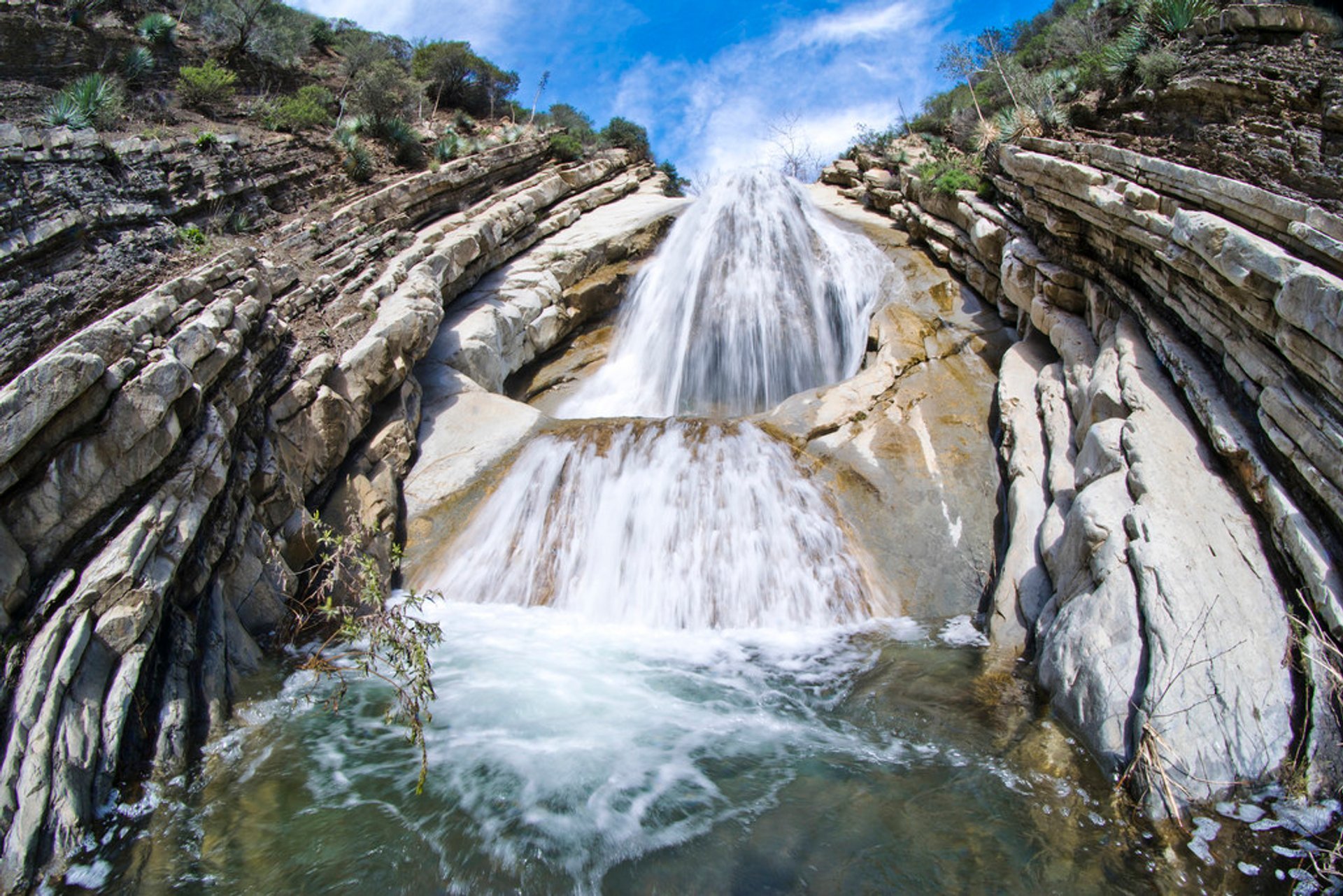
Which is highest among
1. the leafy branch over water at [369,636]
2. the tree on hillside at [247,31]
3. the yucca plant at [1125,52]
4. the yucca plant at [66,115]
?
the tree on hillside at [247,31]

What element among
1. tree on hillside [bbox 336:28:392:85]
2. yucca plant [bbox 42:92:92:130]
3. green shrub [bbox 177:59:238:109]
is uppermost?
tree on hillside [bbox 336:28:392:85]

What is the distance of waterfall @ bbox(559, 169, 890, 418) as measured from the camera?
14109 mm

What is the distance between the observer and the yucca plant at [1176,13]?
1041 cm

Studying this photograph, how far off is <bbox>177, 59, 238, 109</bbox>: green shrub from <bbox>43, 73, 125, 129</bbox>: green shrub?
95.8 inches

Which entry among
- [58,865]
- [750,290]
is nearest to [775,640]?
[58,865]

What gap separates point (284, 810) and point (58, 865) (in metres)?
1.21

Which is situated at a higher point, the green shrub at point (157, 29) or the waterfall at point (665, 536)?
the green shrub at point (157, 29)

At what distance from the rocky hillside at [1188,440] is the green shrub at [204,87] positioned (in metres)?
18.7

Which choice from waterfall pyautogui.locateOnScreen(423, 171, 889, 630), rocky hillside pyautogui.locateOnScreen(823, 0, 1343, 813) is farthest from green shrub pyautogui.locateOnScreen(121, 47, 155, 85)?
rocky hillside pyautogui.locateOnScreen(823, 0, 1343, 813)

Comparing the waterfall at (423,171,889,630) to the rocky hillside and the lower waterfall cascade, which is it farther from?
the rocky hillside

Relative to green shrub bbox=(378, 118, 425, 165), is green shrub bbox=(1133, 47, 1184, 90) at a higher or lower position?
lower

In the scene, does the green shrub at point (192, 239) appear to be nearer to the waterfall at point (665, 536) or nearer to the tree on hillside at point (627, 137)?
the waterfall at point (665, 536)

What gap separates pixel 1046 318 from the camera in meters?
10.9

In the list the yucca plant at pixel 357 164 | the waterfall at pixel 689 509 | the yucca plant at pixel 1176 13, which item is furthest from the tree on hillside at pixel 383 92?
the yucca plant at pixel 1176 13
